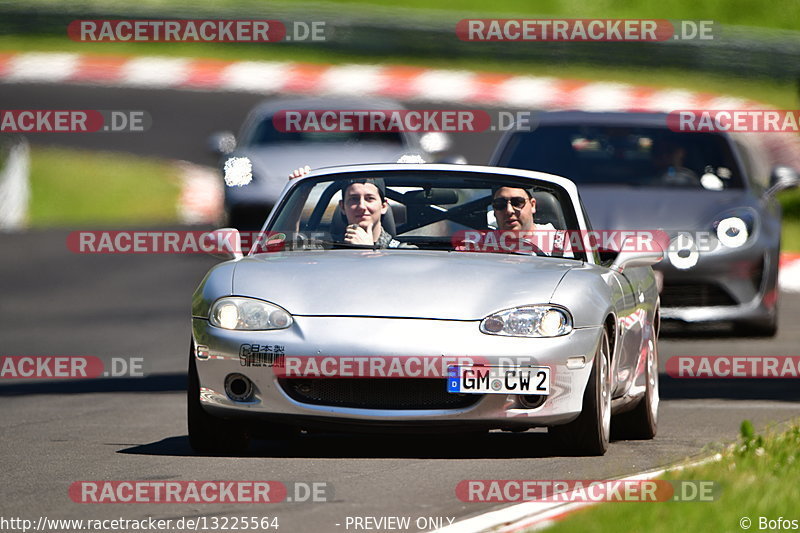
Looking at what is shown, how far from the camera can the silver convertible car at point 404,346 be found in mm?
7125

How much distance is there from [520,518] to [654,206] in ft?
22.0

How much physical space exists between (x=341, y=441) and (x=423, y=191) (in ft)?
4.12

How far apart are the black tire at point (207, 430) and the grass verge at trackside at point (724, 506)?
209cm

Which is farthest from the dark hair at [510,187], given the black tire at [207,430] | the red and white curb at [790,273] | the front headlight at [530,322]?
the red and white curb at [790,273]

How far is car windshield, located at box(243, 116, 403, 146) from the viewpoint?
18.9 metres

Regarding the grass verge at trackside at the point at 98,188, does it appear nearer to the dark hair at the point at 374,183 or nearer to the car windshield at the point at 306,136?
the car windshield at the point at 306,136

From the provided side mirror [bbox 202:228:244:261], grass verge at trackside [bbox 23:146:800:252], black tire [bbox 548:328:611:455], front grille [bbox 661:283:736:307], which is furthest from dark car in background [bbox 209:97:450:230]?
black tire [bbox 548:328:611:455]

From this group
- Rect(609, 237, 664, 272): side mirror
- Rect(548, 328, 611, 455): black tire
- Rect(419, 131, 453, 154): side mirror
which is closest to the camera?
Rect(548, 328, 611, 455): black tire

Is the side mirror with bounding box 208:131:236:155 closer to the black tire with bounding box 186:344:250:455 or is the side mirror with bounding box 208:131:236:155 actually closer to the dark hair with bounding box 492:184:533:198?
the dark hair with bounding box 492:184:533:198

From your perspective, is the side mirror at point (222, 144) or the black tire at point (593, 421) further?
the side mirror at point (222, 144)

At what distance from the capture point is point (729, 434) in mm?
8531

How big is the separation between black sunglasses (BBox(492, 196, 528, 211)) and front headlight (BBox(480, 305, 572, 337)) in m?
1.08

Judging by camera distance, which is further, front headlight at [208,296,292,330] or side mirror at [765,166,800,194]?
side mirror at [765,166,800,194]

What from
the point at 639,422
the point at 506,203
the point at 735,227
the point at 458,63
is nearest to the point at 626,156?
the point at 735,227
